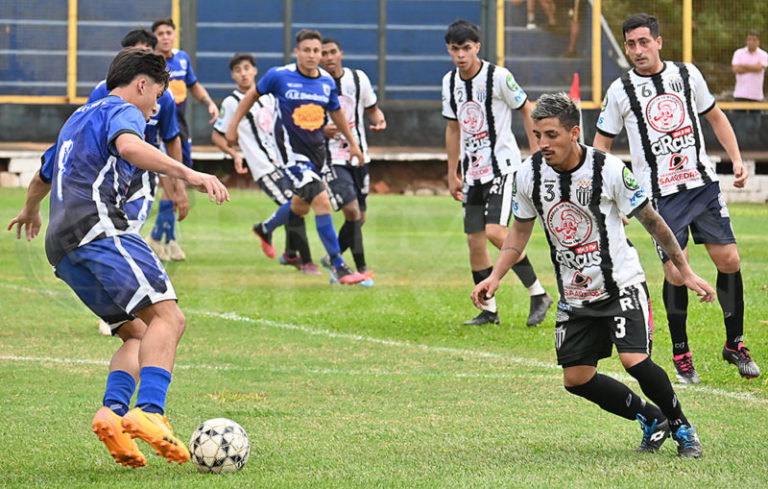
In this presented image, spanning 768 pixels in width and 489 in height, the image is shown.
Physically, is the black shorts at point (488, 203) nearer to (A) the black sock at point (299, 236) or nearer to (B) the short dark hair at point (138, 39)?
(B) the short dark hair at point (138, 39)

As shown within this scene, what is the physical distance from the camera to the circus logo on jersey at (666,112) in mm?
7078

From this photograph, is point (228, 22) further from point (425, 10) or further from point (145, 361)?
point (145, 361)

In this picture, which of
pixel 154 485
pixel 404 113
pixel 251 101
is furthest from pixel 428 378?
pixel 404 113

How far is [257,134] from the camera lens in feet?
41.6

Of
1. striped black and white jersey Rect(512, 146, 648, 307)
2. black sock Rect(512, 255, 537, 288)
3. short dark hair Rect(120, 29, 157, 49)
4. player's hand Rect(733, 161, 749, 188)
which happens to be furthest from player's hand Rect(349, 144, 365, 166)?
striped black and white jersey Rect(512, 146, 648, 307)

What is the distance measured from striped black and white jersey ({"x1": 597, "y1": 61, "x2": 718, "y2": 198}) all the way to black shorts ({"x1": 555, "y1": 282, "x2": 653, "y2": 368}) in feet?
6.59

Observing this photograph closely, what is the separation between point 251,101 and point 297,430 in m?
6.03

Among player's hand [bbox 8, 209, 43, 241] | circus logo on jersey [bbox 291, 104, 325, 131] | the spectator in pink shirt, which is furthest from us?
the spectator in pink shirt

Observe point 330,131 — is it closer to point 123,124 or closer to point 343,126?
point 343,126

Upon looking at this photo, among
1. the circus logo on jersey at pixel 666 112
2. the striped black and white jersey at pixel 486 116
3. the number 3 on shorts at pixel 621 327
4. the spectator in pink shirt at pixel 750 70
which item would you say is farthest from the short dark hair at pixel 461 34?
the spectator in pink shirt at pixel 750 70

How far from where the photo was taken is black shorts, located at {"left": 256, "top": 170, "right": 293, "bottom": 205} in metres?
11.7

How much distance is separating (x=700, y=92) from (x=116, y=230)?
3.79 meters

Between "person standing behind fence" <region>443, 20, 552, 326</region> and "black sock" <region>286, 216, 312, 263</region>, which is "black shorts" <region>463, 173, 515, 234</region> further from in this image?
"black sock" <region>286, 216, 312, 263</region>

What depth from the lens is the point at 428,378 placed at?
693 cm
